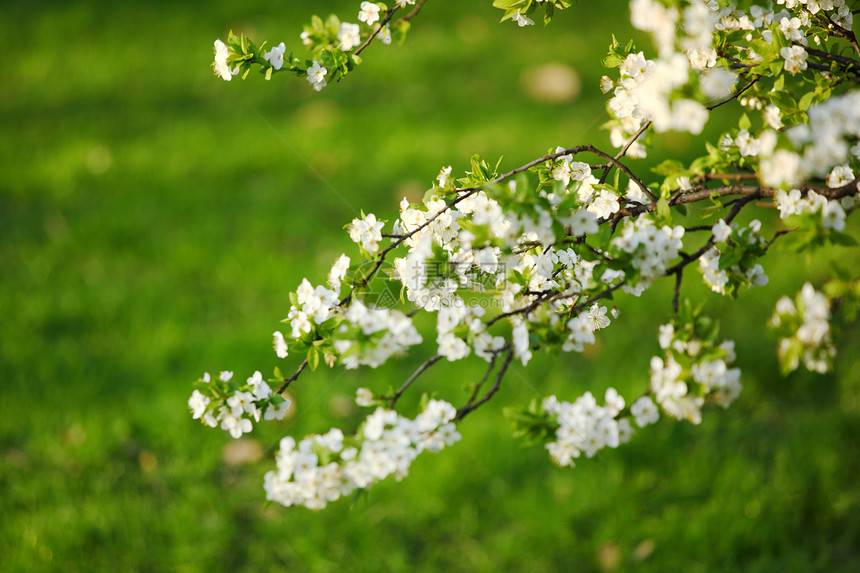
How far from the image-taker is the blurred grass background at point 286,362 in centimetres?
240

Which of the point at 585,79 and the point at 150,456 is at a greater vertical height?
the point at 585,79

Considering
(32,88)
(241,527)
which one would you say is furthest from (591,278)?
(32,88)

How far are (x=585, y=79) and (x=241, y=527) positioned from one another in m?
4.29

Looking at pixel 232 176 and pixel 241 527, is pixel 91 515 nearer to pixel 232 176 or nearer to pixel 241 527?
pixel 241 527

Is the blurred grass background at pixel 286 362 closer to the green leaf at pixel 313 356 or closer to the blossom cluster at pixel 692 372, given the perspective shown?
the green leaf at pixel 313 356

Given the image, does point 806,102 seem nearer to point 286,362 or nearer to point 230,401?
point 230,401

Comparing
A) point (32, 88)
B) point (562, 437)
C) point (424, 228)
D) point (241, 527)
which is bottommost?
point (562, 437)

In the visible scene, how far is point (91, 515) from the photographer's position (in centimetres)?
246

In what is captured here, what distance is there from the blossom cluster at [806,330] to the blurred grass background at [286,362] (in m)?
1.06

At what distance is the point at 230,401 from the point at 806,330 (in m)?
1.17

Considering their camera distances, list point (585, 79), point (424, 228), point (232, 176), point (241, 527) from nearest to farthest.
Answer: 1. point (424, 228)
2. point (241, 527)
3. point (232, 176)
4. point (585, 79)

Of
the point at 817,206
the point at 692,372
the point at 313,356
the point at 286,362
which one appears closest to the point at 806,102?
the point at 817,206

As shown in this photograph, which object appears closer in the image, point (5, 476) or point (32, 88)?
point (5, 476)

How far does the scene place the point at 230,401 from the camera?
1.40 meters
